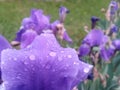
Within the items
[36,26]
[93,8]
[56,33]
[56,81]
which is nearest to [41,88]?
[56,81]

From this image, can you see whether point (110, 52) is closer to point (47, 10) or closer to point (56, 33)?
point (56, 33)

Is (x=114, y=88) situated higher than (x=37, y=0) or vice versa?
(x=37, y=0)

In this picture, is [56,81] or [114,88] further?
[114,88]

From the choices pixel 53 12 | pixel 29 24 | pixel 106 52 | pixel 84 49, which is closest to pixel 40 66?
pixel 29 24

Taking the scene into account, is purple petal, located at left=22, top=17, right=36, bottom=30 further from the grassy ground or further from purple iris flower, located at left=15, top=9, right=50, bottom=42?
the grassy ground

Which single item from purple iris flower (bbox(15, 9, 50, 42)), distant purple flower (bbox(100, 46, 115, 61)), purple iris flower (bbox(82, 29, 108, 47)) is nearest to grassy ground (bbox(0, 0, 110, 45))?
distant purple flower (bbox(100, 46, 115, 61))

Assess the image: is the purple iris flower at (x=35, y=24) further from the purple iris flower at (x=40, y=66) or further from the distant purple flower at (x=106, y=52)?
the purple iris flower at (x=40, y=66)

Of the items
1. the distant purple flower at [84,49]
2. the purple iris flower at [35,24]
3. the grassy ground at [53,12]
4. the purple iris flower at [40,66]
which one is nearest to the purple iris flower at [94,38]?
the distant purple flower at [84,49]
